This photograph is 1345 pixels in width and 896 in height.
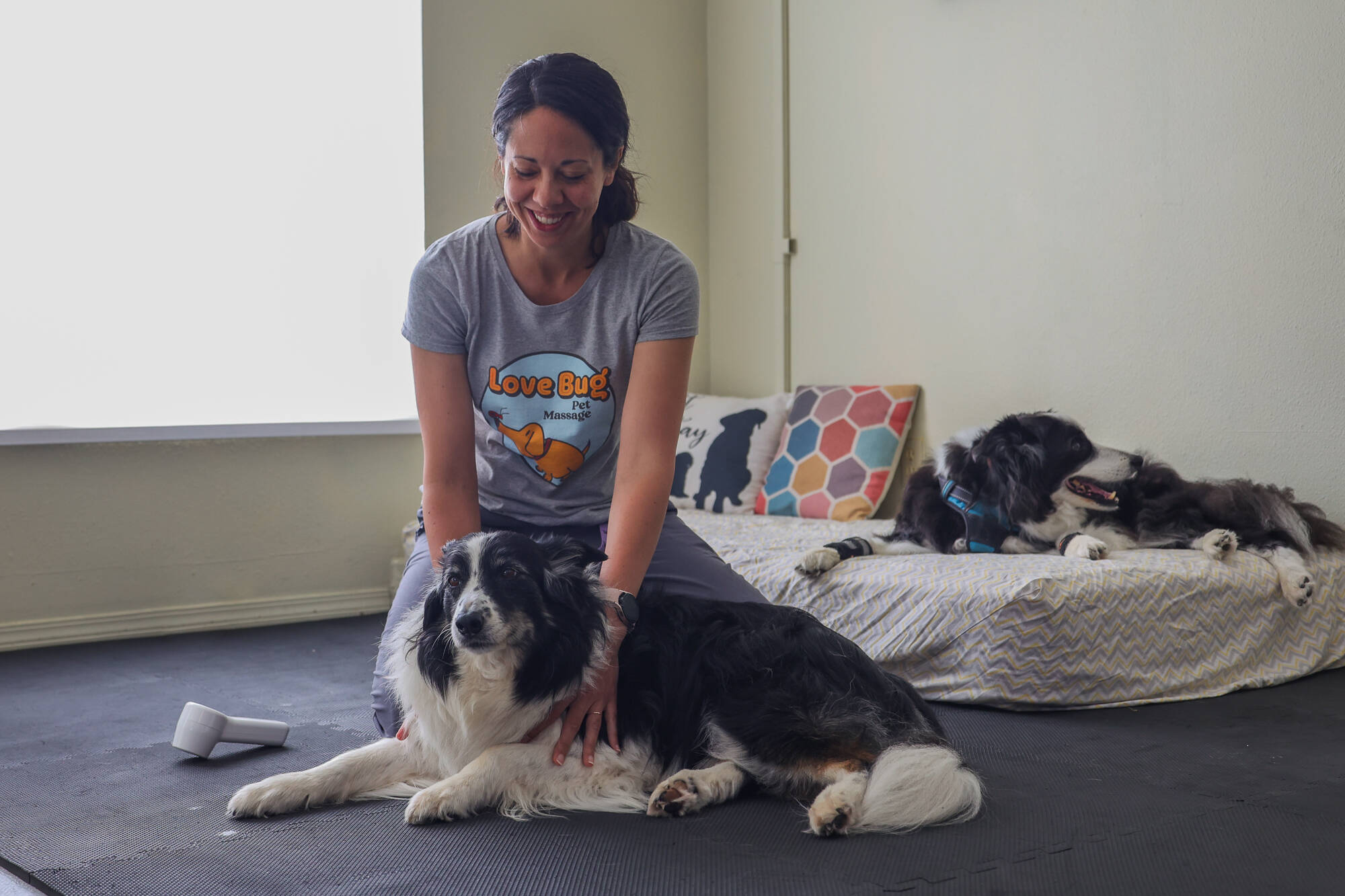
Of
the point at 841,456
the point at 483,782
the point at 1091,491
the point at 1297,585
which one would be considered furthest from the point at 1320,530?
the point at 483,782

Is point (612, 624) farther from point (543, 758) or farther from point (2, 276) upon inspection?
point (2, 276)

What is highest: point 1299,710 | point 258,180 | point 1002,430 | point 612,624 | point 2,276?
point 258,180

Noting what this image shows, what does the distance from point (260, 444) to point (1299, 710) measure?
3.21m

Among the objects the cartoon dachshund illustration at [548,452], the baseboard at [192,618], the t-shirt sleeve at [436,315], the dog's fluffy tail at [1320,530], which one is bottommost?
the baseboard at [192,618]

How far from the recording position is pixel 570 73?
6.14 ft

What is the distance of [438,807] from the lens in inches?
68.1

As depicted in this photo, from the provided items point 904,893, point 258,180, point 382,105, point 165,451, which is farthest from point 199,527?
point 904,893

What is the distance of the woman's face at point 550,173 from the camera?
6.08 feet

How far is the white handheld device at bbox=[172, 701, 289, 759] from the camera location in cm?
223

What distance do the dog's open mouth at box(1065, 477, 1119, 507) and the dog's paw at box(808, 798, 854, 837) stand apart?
1.48 metres

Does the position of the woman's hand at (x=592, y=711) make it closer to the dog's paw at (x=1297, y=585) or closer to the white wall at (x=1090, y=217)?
the dog's paw at (x=1297, y=585)

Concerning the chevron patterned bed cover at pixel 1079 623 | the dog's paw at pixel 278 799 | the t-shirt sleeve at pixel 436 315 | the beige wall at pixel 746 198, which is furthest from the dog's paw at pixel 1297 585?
the beige wall at pixel 746 198

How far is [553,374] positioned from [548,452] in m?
0.14

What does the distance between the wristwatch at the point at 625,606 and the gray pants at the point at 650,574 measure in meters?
0.19
